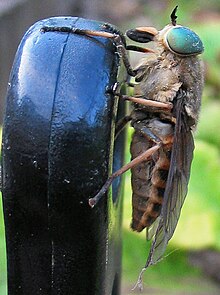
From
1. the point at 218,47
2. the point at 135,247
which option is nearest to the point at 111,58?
the point at 135,247

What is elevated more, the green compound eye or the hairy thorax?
the green compound eye

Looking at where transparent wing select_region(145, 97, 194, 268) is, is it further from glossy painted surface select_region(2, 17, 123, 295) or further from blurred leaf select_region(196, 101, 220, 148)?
blurred leaf select_region(196, 101, 220, 148)

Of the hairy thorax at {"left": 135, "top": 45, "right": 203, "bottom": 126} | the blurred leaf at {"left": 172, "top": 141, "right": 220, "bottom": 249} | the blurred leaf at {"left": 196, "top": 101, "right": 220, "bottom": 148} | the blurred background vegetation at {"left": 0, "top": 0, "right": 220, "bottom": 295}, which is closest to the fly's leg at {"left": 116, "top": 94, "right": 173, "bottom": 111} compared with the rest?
the hairy thorax at {"left": 135, "top": 45, "right": 203, "bottom": 126}

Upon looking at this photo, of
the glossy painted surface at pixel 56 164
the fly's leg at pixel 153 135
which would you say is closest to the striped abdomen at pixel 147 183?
the fly's leg at pixel 153 135

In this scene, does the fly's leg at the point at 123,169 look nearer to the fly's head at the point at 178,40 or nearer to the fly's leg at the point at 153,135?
the fly's leg at the point at 153,135

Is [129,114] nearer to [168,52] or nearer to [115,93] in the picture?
[168,52]

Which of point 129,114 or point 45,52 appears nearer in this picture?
point 45,52

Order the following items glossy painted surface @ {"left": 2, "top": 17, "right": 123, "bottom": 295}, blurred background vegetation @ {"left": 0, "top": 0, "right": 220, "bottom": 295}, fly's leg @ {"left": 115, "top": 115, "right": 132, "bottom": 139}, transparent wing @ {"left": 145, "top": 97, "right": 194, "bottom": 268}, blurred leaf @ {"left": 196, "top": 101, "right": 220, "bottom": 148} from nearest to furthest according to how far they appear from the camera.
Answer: glossy painted surface @ {"left": 2, "top": 17, "right": 123, "bottom": 295}, fly's leg @ {"left": 115, "top": 115, "right": 132, "bottom": 139}, transparent wing @ {"left": 145, "top": 97, "right": 194, "bottom": 268}, blurred background vegetation @ {"left": 0, "top": 0, "right": 220, "bottom": 295}, blurred leaf @ {"left": 196, "top": 101, "right": 220, "bottom": 148}

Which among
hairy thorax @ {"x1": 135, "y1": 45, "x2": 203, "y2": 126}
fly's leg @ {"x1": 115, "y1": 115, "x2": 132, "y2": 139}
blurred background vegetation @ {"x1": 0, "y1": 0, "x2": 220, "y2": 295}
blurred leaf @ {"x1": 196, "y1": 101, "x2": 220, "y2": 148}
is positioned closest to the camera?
fly's leg @ {"x1": 115, "y1": 115, "x2": 132, "y2": 139}
